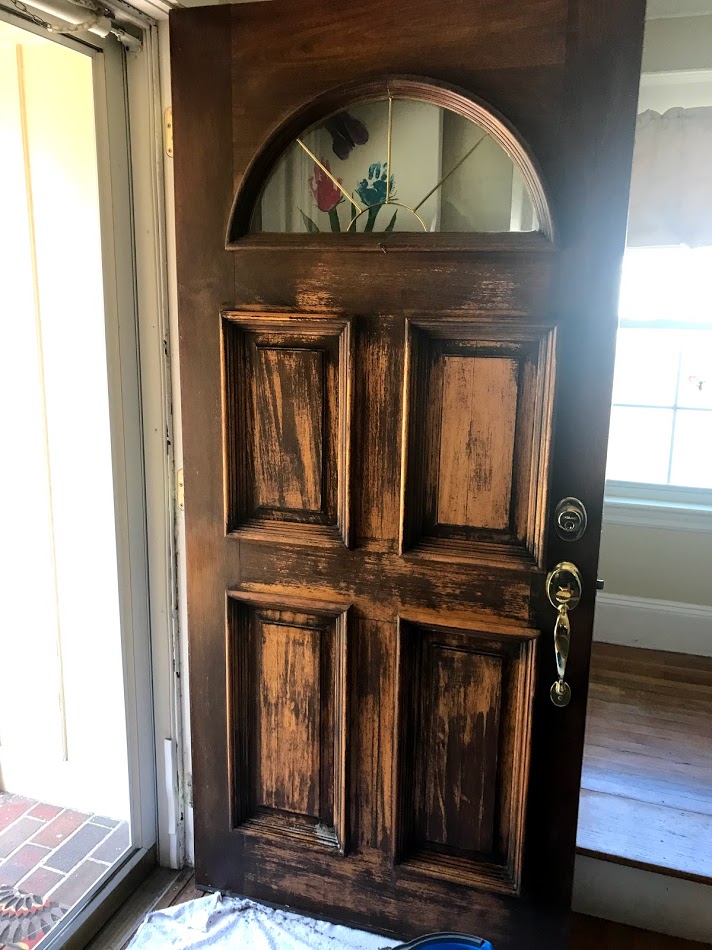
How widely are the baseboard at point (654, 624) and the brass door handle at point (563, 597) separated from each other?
1.60m

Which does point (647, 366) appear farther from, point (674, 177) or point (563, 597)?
point (563, 597)

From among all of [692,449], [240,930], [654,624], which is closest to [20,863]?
[240,930]

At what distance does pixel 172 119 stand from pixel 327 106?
34 centimetres

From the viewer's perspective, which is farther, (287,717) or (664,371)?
(664,371)

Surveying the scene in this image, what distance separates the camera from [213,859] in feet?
5.87

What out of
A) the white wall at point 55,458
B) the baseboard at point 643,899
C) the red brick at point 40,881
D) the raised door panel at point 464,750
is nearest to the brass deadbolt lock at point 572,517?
the raised door panel at point 464,750

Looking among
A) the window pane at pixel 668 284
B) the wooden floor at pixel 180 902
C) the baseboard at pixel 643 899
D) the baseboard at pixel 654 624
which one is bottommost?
the wooden floor at pixel 180 902

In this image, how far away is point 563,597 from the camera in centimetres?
142

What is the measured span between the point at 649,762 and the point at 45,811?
5.86 feet

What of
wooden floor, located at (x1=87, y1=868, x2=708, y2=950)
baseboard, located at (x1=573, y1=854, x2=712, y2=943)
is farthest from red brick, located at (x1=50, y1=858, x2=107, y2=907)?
baseboard, located at (x1=573, y1=854, x2=712, y2=943)

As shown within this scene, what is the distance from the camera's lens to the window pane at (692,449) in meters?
2.88

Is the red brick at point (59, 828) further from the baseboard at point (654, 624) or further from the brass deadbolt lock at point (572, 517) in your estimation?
the baseboard at point (654, 624)

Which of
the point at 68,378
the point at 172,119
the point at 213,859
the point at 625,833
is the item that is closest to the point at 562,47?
the point at 172,119

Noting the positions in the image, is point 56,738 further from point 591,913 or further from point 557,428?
point 557,428
